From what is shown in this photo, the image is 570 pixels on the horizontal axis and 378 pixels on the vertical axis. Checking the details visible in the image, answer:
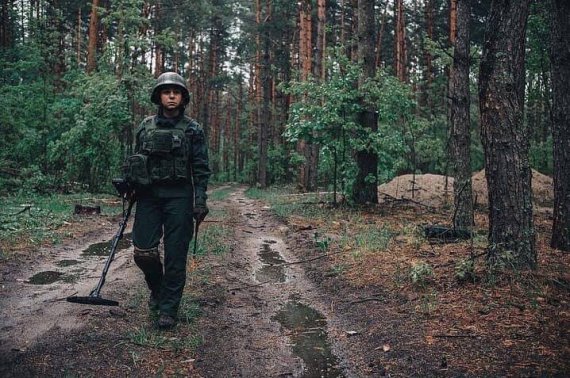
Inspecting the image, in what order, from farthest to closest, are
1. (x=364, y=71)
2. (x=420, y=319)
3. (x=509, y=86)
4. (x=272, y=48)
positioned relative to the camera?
(x=272, y=48), (x=364, y=71), (x=509, y=86), (x=420, y=319)

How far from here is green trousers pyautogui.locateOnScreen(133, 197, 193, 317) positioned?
4.58m

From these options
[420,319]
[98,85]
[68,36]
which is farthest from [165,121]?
[68,36]

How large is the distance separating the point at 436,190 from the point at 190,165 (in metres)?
13.2

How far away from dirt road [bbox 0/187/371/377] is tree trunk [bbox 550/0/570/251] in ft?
14.1

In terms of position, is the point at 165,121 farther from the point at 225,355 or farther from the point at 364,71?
the point at 364,71

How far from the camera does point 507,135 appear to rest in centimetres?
520

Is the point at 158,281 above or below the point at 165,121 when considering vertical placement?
below

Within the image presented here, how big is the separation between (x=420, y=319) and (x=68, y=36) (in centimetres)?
3194

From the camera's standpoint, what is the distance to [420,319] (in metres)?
4.66

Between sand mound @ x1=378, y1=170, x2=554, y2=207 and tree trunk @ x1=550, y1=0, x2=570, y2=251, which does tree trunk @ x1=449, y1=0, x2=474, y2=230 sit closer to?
tree trunk @ x1=550, y1=0, x2=570, y2=251

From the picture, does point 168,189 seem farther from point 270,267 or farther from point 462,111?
point 462,111

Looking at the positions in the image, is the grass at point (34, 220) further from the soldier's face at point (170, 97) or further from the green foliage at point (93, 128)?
the soldier's face at point (170, 97)

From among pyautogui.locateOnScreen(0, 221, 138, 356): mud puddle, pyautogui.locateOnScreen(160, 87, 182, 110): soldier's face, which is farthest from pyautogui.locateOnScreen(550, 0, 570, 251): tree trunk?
pyautogui.locateOnScreen(0, 221, 138, 356): mud puddle

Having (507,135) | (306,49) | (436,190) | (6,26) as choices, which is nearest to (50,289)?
(507,135)
